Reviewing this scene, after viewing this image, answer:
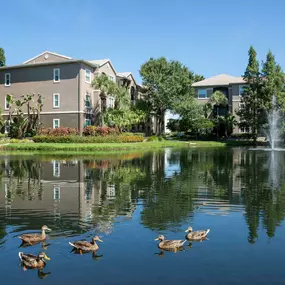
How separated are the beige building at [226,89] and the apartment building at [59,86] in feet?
69.5

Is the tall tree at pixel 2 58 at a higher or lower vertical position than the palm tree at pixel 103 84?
higher

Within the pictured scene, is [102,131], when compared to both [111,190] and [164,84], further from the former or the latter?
[111,190]

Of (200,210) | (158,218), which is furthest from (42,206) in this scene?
(200,210)

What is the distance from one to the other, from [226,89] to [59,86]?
98.4 feet

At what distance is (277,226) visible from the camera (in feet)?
31.8

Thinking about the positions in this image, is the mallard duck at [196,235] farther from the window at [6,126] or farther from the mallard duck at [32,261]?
the window at [6,126]

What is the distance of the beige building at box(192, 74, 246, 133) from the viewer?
61750 mm

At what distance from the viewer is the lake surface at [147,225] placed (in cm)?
677

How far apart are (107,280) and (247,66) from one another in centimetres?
5246

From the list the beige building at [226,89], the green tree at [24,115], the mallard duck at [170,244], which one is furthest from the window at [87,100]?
the mallard duck at [170,244]

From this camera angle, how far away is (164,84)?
183 ft

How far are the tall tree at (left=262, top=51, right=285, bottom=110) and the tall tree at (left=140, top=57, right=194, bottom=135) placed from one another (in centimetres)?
1180

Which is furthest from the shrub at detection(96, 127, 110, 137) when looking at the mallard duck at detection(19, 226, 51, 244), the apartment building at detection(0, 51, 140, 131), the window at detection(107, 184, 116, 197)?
the mallard duck at detection(19, 226, 51, 244)

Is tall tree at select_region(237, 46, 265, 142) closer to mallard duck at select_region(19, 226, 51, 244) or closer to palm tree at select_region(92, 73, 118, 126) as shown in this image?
palm tree at select_region(92, 73, 118, 126)
